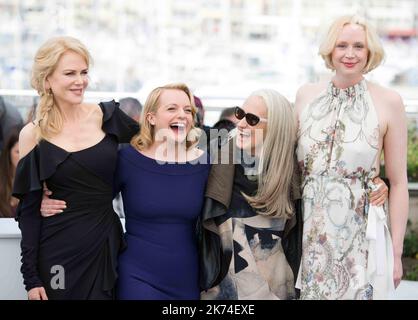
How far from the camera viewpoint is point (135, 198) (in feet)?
9.61

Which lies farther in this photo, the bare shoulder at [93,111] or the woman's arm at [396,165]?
the bare shoulder at [93,111]

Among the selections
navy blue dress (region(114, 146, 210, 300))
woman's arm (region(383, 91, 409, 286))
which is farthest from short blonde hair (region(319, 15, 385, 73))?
navy blue dress (region(114, 146, 210, 300))

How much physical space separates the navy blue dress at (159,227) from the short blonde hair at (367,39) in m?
0.78

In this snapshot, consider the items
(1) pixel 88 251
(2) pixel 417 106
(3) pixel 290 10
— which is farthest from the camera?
(3) pixel 290 10

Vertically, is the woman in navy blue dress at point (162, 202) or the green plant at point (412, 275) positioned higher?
the woman in navy blue dress at point (162, 202)

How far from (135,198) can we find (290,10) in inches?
268

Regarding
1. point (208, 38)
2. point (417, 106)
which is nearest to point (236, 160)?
point (417, 106)

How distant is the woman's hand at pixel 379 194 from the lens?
295 centimetres

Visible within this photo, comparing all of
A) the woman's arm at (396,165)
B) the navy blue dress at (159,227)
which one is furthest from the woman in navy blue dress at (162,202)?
the woman's arm at (396,165)

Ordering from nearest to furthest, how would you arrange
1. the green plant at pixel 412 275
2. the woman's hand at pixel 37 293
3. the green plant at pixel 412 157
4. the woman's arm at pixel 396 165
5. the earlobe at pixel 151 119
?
the woman's hand at pixel 37 293, the woman's arm at pixel 396 165, the earlobe at pixel 151 119, the green plant at pixel 412 275, the green plant at pixel 412 157

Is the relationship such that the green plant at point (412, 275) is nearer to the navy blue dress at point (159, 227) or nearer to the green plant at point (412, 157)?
the green plant at point (412, 157)

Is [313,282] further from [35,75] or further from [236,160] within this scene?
[35,75]

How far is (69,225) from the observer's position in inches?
114

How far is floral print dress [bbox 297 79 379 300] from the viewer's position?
293cm
